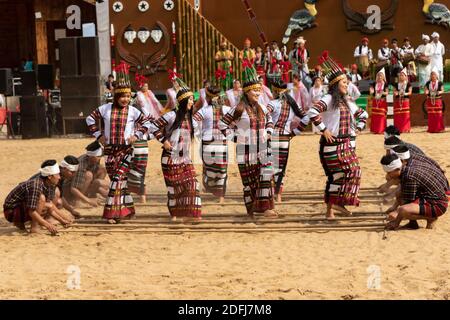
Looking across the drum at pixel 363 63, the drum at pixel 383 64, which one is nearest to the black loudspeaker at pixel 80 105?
the drum at pixel 363 63

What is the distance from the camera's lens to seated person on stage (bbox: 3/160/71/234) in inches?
400

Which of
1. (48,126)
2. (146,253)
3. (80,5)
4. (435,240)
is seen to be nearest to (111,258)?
(146,253)

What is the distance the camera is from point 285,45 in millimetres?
28094

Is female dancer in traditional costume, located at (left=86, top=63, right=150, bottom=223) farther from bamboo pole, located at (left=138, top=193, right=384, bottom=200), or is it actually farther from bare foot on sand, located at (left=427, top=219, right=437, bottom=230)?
bare foot on sand, located at (left=427, top=219, right=437, bottom=230)

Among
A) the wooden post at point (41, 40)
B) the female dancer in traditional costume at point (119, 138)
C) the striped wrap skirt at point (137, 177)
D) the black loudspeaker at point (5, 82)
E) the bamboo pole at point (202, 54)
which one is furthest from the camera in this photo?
the wooden post at point (41, 40)

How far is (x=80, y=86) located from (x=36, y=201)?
12061 mm

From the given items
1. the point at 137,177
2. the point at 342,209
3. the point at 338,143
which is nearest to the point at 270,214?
the point at 342,209

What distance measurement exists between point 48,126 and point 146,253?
46.0 feet

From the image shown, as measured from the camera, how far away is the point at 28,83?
2252 centimetres

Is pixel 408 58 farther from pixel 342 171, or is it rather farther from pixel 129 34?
pixel 342 171

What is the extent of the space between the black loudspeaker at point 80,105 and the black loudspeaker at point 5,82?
2048 mm

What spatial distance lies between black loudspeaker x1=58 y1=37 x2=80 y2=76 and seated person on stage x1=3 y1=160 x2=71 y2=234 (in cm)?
1171

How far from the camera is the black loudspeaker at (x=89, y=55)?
21.7m

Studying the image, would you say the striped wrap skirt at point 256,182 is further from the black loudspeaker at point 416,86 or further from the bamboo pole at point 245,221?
the black loudspeaker at point 416,86
